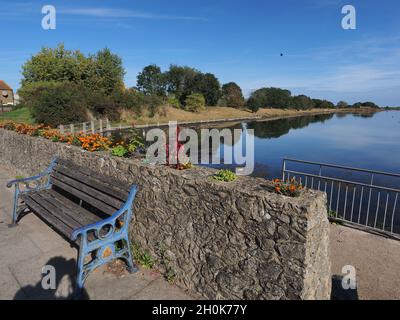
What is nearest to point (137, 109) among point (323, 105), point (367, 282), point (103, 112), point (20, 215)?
point (103, 112)

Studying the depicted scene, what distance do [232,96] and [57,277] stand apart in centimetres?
7691

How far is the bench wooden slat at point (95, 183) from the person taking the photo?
3635 mm

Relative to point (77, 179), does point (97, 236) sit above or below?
below

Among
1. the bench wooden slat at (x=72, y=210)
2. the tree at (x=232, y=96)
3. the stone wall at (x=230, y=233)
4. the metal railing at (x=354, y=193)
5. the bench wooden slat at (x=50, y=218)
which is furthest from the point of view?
the tree at (x=232, y=96)

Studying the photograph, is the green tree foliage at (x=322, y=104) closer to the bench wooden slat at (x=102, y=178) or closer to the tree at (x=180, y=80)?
the tree at (x=180, y=80)

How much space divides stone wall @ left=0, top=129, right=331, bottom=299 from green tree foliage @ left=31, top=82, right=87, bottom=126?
2603 centimetres

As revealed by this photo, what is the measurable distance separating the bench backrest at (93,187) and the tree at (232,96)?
234ft

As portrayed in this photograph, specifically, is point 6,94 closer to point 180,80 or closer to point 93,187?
point 180,80

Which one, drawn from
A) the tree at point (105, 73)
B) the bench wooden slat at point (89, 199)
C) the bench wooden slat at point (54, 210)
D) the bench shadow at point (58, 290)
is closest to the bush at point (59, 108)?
the tree at point (105, 73)

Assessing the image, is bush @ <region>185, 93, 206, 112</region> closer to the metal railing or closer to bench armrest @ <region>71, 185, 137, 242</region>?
the metal railing

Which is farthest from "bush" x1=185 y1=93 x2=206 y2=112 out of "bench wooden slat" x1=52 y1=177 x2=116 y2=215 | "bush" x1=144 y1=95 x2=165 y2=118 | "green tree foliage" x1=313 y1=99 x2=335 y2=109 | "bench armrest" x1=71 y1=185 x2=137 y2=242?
"green tree foliage" x1=313 y1=99 x2=335 y2=109

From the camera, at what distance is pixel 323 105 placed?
438ft
